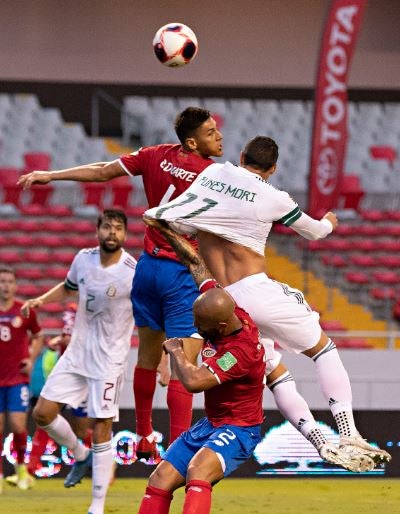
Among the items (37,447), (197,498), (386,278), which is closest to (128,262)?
(37,447)

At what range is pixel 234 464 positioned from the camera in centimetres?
600

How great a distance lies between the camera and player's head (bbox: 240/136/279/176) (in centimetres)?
698

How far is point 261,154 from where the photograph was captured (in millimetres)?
6977

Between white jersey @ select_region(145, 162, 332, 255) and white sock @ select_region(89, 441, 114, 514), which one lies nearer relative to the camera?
white jersey @ select_region(145, 162, 332, 255)

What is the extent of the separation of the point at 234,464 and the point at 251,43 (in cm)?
1950

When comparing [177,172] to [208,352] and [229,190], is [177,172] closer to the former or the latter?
[229,190]

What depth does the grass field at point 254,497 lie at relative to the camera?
8719mm

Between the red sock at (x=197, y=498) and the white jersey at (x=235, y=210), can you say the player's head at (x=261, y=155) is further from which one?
the red sock at (x=197, y=498)

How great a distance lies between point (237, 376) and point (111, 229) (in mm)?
2780

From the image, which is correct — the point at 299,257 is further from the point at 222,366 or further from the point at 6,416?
the point at 222,366

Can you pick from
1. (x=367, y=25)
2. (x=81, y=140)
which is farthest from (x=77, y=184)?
(x=367, y=25)

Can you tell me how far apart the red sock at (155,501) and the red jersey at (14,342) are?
14.3 ft

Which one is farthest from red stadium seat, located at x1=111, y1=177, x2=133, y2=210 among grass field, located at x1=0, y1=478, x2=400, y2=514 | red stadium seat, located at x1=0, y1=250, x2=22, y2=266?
grass field, located at x1=0, y1=478, x2=400, y2=514

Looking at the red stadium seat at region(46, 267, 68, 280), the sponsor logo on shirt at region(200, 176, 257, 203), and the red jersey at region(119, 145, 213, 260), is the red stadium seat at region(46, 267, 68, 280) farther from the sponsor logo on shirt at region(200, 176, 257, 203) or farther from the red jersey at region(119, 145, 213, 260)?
the sponsor logo on shirt at region(200, 176, 257, 203)
